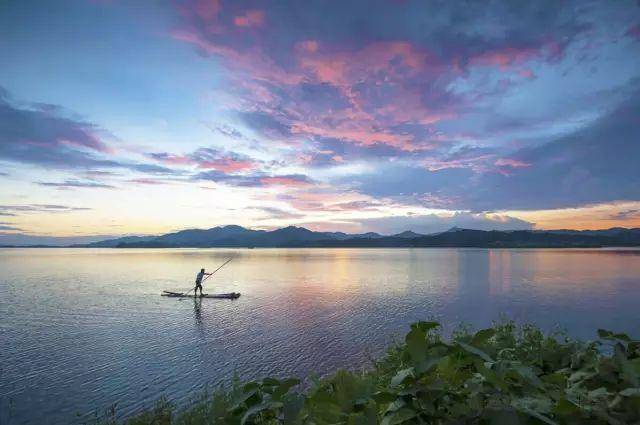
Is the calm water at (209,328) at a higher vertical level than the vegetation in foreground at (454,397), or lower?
lower

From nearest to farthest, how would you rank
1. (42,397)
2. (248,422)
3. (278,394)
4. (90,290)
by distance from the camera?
(278,394) < (248,422) < (42,397) < (90,290)

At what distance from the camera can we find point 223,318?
140 ft

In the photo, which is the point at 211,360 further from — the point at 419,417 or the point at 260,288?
the point at 260,288

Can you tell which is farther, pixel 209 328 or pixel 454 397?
pixel 209 328

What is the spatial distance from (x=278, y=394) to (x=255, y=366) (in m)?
25.4

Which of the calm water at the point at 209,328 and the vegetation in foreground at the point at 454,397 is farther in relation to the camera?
the calm water at the point at 209,328

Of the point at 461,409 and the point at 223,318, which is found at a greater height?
the point at 461,409

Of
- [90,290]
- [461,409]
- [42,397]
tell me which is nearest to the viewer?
[461,409]

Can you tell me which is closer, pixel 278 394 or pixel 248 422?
pixel 278 394

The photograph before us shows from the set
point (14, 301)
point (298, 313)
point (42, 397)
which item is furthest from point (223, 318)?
point (14, 301)

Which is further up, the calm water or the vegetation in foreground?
the vegetation in foreground

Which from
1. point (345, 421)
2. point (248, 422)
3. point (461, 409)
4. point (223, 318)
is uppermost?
point (461, 409)

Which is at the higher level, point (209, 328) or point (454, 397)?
point (454, 397)

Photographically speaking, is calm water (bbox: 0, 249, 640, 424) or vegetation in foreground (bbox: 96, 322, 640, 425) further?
calm water (bbox: 0, 249, 640, 424)
